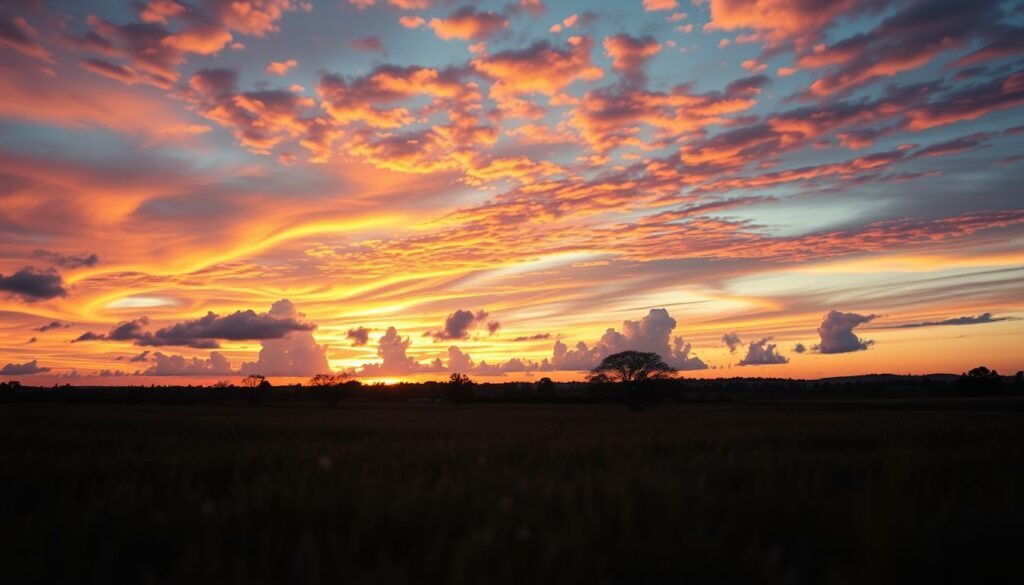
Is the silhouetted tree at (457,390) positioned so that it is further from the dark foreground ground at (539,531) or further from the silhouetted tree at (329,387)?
the dark foreground ground at (539,531)

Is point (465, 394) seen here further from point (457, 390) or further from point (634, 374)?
point (634, 374)

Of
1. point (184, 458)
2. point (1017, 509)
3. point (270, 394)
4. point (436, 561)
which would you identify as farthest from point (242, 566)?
point (270, 394)

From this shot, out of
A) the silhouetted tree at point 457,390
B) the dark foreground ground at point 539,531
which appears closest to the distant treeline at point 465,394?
the silhouetted tree at point 457,390

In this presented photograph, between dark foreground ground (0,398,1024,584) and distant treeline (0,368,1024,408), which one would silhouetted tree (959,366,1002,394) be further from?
dark foreground ground (0,398,1024,584)

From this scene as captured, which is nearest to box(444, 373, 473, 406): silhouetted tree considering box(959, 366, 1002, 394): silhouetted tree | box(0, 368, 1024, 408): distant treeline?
box(0, 368, 1024, 408): distant treeline

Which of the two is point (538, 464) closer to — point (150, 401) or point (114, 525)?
point (114, 525)

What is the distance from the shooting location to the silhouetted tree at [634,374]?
69.6 meters

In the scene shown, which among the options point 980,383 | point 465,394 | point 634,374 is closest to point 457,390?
point 465,394

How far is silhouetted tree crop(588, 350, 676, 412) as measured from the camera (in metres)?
69.6

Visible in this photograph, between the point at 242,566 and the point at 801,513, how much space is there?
5.29 meters

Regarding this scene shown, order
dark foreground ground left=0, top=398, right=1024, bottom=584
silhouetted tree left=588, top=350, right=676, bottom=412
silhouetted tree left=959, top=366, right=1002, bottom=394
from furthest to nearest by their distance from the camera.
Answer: silhouetted tree left=959, top=366, right=1002, bottom=394 < silhouetted tree left=588, top=350, right=676, bottom=412 < dark foreground ground left=0, top=398, right=1024, bottom=584

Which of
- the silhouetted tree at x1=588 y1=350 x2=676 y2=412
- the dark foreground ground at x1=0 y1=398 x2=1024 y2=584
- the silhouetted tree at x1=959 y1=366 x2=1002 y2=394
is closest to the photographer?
the dark foreground ground at x1=0 y1=398 x2=1024 y2=584

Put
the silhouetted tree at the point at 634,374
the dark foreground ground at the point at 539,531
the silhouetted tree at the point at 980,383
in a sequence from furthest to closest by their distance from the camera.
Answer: the silhouetted tree at the point at 980,383, the silhouetted tree at the point at 634,374, the dark foreground ground at the point at 539,531

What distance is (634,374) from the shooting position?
70.8 metres
